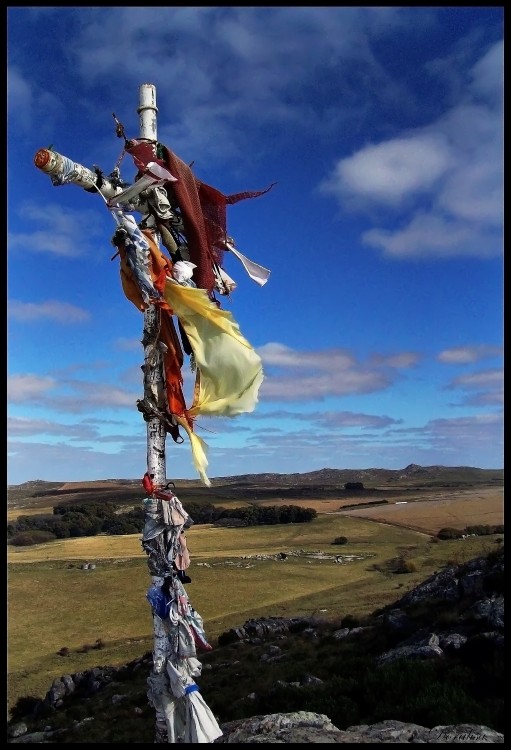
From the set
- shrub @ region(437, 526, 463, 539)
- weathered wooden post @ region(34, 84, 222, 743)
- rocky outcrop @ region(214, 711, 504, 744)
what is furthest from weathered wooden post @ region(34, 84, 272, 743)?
shrub @ region(437, 526, 463, 539)

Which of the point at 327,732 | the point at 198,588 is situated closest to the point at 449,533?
the point at 198,588

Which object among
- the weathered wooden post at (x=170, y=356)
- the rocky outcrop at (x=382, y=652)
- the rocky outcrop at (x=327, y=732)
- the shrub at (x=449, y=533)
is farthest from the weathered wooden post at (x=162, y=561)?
the shrub at (x=449, y=533)

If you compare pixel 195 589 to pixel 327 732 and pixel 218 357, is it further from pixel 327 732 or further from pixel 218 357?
pixel 218 357

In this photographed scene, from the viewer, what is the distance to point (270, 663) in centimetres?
1457

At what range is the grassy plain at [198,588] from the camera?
63.4 feet

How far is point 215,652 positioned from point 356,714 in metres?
8.24

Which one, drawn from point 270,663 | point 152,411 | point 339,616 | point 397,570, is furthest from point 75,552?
point 152,411

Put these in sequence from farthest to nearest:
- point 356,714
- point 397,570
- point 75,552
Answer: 1. point 75,552
2. point 397,570
3. point 356,714

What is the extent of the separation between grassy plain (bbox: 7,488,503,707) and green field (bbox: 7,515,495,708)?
5 centimetres

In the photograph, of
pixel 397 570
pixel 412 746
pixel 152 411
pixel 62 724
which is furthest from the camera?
pixel 397 570

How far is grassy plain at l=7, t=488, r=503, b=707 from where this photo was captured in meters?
19.3

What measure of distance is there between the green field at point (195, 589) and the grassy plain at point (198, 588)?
2.0 inches
